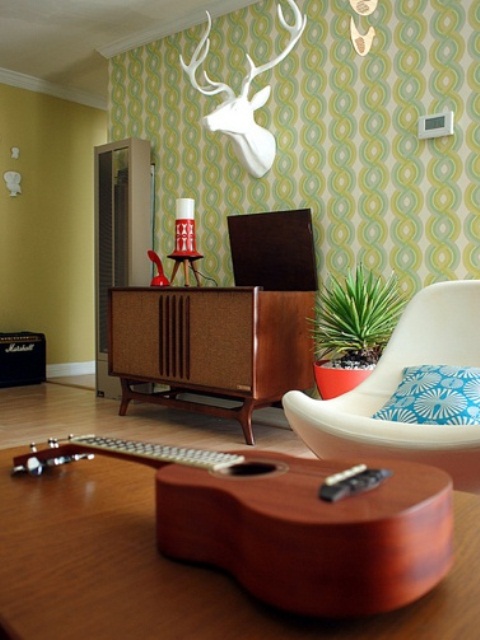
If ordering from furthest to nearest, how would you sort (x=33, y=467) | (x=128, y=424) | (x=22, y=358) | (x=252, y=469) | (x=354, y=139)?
(x=22, y=358) < (x=128, y=424) < (x=354, y=139) < (x=33, y=467) < (x=252, y=469)

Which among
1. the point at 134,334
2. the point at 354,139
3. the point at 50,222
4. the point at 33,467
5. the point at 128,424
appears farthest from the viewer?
the point at 50,222

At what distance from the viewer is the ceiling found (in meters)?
4.25

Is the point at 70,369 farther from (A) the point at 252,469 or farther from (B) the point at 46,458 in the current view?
(A) the point at 252,469

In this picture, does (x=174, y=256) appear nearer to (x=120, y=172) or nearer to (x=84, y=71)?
(x=120, y=172)

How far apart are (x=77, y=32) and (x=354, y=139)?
2.47 m

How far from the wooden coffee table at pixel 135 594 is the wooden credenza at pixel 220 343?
2.54 metres

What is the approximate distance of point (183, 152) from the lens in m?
4.61

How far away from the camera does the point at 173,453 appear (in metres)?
0.87

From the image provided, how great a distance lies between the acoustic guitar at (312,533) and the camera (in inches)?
22.6

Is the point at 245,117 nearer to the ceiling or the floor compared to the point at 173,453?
nearer to the ceiling

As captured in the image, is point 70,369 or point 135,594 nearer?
point 135,594

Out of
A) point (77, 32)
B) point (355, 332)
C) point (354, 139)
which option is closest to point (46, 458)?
point (355, 332)

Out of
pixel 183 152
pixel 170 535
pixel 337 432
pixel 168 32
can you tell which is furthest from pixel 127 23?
pixel 170 535

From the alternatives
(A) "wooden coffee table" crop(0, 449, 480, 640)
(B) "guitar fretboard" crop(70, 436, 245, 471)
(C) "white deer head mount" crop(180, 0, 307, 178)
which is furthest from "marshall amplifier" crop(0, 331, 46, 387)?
(A) "wooden coffee table" crop(0, 449, 480, 640)
